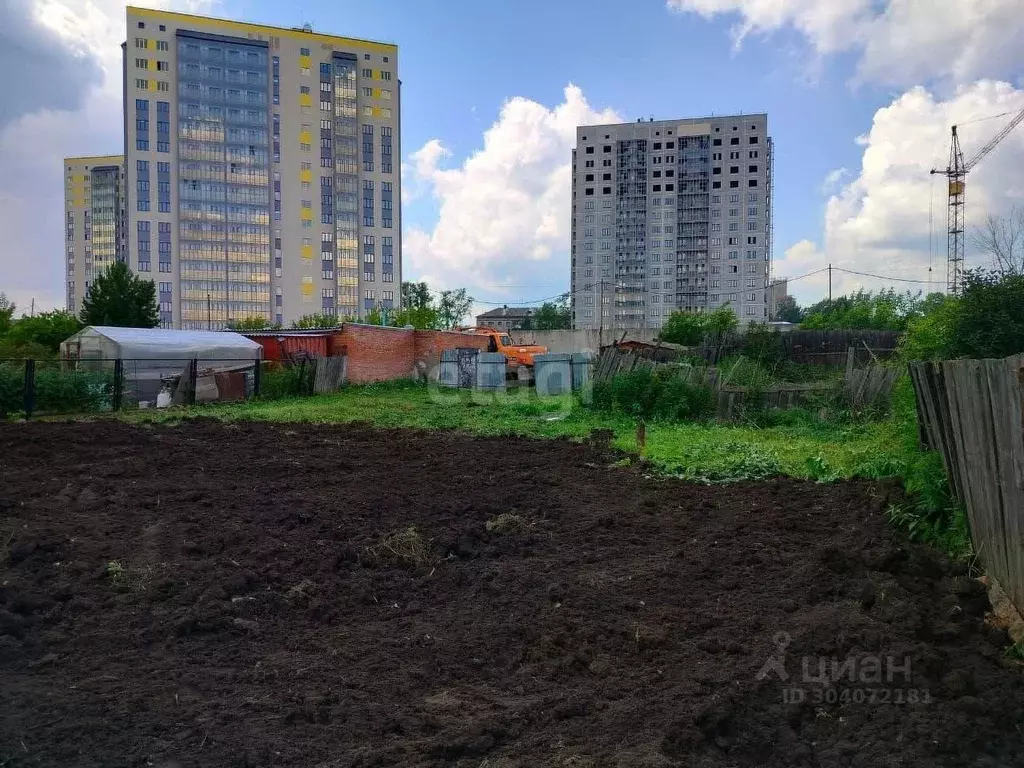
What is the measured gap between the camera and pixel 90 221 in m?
122

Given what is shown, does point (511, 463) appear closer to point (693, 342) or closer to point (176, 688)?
point (176, 688)

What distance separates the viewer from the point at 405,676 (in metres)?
3.57

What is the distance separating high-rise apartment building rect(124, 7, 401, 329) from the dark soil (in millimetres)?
94624

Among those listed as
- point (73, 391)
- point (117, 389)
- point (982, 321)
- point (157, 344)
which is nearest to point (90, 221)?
point (157, 344)

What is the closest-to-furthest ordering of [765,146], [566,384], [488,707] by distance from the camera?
[488,707], [566,384], [765,146]

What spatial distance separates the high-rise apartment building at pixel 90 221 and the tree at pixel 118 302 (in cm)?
8223

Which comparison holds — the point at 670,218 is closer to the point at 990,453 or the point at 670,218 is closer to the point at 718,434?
the point at 718,434

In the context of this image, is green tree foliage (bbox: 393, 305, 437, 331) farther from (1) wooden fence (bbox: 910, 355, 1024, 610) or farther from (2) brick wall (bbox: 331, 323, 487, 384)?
(1) wooden fence (bbox: 910, 355, 1024, 610)

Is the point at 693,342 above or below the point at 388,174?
below

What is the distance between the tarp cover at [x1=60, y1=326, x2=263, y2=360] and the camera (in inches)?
853

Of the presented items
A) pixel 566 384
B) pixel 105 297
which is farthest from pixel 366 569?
pixel 105 297

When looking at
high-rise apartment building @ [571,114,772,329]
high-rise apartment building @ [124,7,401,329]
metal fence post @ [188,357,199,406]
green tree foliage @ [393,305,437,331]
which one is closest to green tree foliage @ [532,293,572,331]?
high-rise apartment building @ [571,114,772,329]

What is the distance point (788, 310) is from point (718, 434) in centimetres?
12793

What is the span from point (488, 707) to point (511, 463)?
21.5 ft
